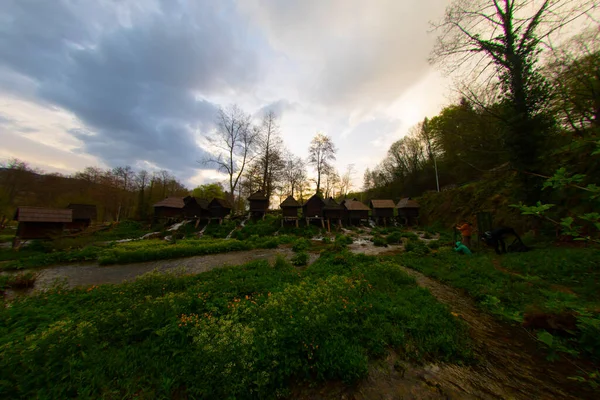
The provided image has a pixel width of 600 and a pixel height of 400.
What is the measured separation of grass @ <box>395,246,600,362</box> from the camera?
13.1 ft

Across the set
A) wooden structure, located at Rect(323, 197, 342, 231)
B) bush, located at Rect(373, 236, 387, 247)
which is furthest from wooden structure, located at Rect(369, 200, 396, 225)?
bush, located at Rect(373, 236, 387, 247)

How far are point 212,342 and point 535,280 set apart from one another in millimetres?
7045

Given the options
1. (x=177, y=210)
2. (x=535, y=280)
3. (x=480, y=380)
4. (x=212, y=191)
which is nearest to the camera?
(x=480, y=380)

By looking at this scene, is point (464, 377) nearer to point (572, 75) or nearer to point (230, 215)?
point (572, 75)

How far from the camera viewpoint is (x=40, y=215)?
54.7 ft

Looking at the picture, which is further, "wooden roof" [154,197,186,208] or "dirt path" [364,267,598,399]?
"wooden roof" [154,197,186,208]

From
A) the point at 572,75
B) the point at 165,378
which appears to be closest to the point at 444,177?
the point at 572,75

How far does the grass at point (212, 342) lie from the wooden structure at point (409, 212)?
26.1 metres

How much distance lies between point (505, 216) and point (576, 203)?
5712mm

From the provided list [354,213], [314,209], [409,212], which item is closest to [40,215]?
[314,209]

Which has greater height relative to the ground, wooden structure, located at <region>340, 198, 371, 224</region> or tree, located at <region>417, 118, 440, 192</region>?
tree, located at <region>417, 118, 440, 192</region>

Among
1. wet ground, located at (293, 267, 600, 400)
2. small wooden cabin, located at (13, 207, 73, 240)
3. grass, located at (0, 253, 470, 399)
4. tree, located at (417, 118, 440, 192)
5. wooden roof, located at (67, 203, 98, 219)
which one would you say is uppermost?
tree, located at (417, 118, 440, 192)

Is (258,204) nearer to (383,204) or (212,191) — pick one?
(383,204)

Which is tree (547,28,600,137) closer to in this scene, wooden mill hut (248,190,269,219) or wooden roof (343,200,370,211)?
wooden roof (343,200,370,211)
